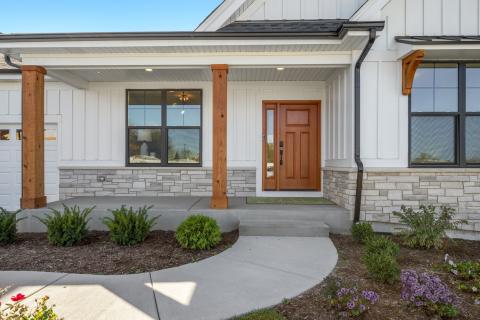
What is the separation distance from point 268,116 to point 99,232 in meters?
4.24

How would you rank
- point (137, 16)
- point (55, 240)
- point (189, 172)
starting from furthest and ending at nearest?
point (137, 16)
point (189, 172)
point (55, 240)

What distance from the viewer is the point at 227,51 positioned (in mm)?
5559

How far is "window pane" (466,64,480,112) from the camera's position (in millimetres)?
5527

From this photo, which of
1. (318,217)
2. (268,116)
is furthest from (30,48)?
(318,217)

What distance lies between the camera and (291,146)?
7.31 metres

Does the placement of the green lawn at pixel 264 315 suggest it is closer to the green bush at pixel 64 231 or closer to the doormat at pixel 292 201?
the green bush at pixel 64 231

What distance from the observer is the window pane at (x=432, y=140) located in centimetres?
554

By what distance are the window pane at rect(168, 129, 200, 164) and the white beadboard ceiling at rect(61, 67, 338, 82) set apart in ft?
3.92

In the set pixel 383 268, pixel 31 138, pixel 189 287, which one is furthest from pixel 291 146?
pixel 31 138

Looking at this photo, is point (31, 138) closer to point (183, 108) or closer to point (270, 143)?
point (183, 108)

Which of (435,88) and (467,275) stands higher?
(435,88)

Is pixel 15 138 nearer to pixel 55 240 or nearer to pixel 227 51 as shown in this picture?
pixel 55 240

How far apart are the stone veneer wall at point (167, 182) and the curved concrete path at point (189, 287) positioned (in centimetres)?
306

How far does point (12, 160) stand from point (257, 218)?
614cm
